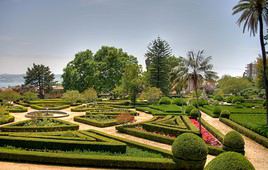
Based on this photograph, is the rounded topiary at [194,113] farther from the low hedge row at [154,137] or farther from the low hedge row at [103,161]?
the low hedge row at [103,161]

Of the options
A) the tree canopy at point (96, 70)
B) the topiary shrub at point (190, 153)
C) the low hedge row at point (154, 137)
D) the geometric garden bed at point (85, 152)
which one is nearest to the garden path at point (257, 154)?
the low hedge row at point (154, 137)

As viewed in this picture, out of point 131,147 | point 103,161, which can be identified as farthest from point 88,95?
point 103,161

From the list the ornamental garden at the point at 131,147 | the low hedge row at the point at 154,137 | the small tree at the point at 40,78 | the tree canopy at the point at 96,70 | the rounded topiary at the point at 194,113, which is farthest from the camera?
the small tree at the point at 40,78

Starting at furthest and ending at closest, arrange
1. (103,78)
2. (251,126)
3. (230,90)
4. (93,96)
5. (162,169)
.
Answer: (230,90)
(103,78)
(93,96)
(251,126)
(162,169)

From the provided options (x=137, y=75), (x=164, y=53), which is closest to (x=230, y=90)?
(x=164, y=53)

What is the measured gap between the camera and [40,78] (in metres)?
68.0

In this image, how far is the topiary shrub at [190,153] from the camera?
38.6ft

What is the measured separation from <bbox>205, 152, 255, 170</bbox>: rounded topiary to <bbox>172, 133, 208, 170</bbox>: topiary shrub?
13.9 feet

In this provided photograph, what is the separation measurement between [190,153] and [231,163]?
4.61 m

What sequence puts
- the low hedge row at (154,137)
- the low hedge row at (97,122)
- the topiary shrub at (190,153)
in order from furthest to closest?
1. the low hedge row at (97,122)
2. the low hedge row at (154,137)
3. the topiary shrub at (190,153)

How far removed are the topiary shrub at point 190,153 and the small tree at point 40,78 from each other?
60.9m

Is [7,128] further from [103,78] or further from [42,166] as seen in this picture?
[103,78]

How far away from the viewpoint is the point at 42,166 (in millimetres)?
12641

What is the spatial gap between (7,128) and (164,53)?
1540 inches
